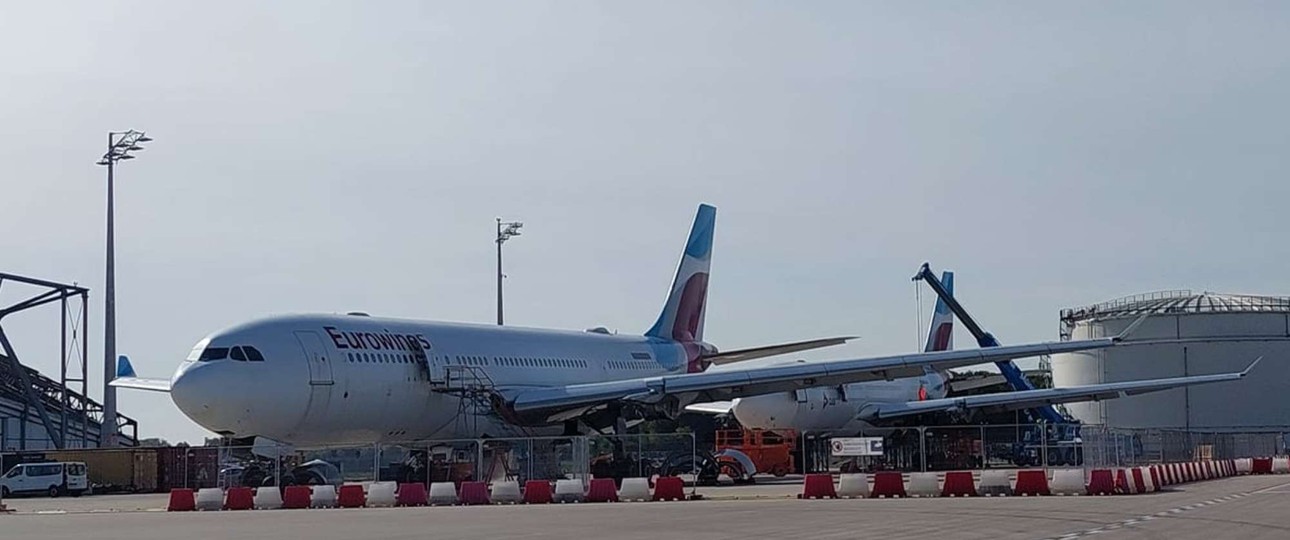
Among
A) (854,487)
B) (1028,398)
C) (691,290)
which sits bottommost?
(854,487)

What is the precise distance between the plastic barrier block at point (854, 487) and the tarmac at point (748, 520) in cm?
110

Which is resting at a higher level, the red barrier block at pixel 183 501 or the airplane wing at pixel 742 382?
the airplane wing at pixel 742 382

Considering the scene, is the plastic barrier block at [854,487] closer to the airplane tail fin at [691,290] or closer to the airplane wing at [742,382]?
the airplane wing at [742,382]

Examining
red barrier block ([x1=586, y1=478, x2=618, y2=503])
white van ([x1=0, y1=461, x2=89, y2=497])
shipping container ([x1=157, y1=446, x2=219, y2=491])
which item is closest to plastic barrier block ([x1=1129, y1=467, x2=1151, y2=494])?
red barrier block ([x1=586, y1=478, x2=618, y2=503])

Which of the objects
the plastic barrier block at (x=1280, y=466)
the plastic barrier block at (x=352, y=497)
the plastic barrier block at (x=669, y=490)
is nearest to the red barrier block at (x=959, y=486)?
the plastic barrier block at (x=669, y=490)

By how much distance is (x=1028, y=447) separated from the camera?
57312mm

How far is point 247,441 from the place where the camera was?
123ft

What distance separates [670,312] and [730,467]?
12.0 meters

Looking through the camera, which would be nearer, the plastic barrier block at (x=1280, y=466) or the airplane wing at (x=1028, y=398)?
the plastic barrier block at (x=1280, y=466)

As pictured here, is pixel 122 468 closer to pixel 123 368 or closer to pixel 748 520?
pixel 123 368

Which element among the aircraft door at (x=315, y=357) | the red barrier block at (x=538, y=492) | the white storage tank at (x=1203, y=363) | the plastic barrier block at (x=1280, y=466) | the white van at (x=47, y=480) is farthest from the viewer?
the white storage tank at (x=1203, y=363)

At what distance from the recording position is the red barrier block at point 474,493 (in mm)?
32969

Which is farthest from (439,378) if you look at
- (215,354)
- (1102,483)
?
(1102,483)

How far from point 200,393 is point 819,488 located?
13.8 meters
